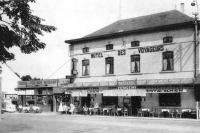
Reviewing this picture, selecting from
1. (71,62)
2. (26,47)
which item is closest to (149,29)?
(71,62)

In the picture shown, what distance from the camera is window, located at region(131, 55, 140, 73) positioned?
107ft

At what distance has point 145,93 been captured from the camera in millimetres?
30094

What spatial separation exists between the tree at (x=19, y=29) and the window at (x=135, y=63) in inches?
923

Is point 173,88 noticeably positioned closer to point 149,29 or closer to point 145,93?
point 145,93

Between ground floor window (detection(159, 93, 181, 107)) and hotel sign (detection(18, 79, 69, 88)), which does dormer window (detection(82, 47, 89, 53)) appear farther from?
ground floor window (detection(159, 93, 181, 107))

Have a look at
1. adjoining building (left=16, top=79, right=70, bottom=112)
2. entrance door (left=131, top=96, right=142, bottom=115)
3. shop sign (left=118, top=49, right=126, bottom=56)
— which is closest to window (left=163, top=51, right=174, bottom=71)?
entrance door (left=131, top=96, right=142, bottom=115)

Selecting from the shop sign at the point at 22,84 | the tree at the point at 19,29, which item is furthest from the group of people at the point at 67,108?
the tree at the point at 19,29

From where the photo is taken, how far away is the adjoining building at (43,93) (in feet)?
130

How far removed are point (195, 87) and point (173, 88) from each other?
1.73 m

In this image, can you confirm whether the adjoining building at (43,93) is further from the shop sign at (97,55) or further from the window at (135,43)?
the window at (135,43)

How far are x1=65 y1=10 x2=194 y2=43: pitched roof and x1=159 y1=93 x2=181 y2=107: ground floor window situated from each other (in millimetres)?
6050

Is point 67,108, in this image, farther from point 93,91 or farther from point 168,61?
point 168,61

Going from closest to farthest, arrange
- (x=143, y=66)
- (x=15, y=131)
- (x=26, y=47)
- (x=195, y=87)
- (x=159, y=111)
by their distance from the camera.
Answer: (x=26, y=47) → (x=15, y=131) → (x=195, y=87) → (x=159, y=111) → (x=143, y=66)

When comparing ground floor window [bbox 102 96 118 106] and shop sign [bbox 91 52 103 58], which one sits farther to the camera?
shop sign [bbox 91 52 103 58]
